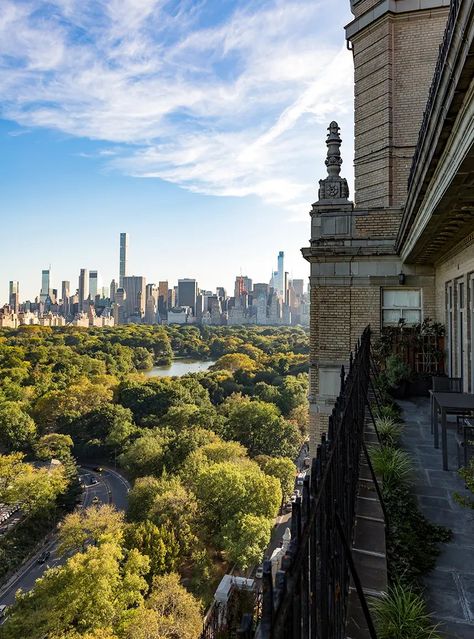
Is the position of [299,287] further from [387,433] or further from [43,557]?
[387,433]

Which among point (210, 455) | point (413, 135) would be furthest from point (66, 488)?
point (413, 135)

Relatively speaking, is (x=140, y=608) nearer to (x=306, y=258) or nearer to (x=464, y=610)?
(x=306, y=258)

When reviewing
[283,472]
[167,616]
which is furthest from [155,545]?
[283,472]

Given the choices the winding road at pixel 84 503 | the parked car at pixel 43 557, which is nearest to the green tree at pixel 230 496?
the winding road at pixel 84 503

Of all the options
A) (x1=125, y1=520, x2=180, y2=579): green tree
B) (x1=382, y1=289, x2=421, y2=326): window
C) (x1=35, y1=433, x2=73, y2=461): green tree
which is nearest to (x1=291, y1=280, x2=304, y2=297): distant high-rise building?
(x1=35, y1=433, x2=73, y2=461): green tree

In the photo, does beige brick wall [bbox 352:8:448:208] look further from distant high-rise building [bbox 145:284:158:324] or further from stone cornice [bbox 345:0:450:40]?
distant high-rise building [bbox 145:284:158:324]

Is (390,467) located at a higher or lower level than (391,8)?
lower
